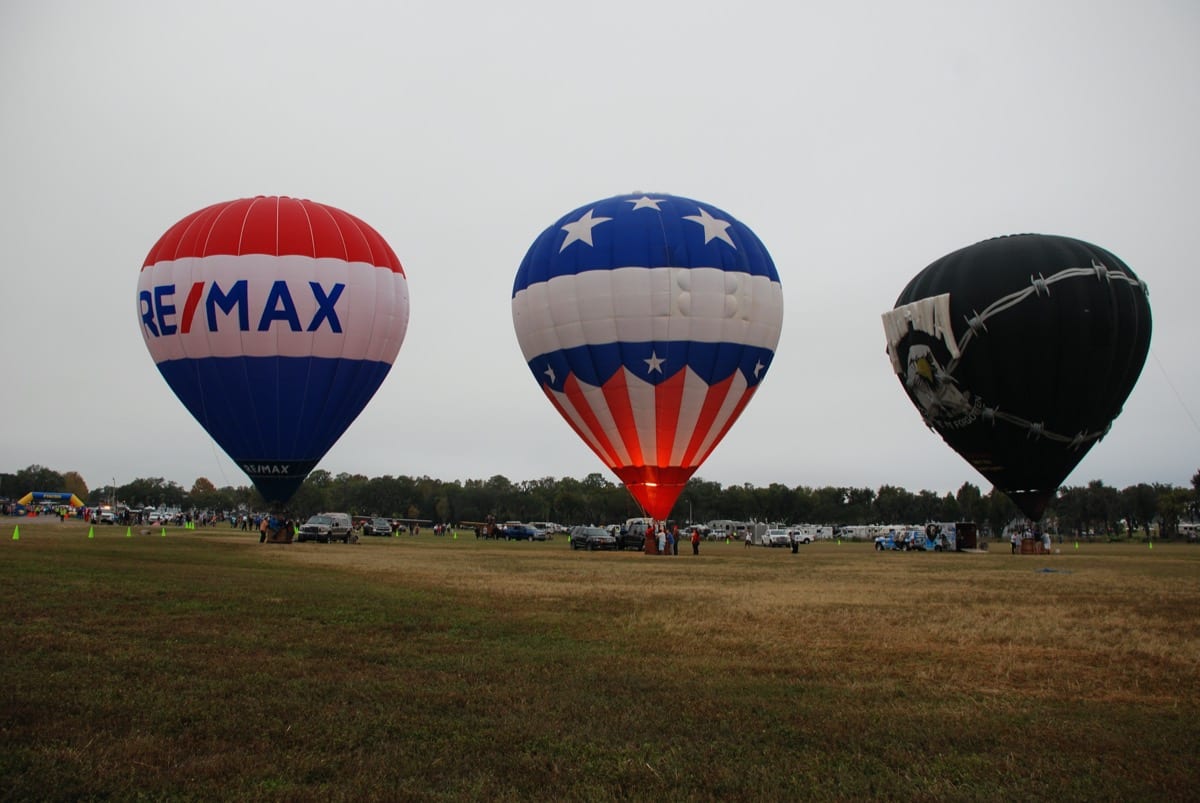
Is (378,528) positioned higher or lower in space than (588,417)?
lower

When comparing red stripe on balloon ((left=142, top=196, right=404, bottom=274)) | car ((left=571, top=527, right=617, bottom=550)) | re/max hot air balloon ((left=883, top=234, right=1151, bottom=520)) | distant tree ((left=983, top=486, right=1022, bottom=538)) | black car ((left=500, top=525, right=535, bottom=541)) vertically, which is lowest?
black car ((left=500, top=525, right=535, bottom=541))

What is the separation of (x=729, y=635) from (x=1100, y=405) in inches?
907

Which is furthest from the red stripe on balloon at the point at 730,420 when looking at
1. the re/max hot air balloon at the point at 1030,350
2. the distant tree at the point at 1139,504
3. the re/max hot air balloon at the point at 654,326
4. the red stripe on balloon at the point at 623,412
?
the distant tree at the point at 1139,504

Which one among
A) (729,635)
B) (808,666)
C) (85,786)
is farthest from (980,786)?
(729,635)

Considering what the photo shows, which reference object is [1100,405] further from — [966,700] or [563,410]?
[966,700]

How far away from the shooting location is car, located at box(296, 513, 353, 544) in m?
38.0

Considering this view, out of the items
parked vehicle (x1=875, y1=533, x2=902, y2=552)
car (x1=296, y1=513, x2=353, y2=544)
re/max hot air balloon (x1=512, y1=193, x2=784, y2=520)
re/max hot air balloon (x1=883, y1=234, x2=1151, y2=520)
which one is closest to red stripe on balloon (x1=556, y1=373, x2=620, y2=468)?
re/max hot air balloon (x1=512, y1=193, x2=784, y2=520)

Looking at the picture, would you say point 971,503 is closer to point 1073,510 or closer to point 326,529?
point 1073,510

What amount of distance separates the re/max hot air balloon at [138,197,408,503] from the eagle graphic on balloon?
0.06 meters

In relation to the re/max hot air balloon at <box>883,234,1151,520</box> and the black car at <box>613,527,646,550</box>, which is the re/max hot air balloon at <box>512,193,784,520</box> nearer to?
the re/max hot air balloon at <box>883,234,1151,520</box>

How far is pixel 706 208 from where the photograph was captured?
3288cm

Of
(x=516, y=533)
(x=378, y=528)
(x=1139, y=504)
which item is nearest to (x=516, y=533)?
(x=516, y=533)

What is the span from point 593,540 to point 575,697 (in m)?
33.6

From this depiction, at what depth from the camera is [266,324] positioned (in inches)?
1103
